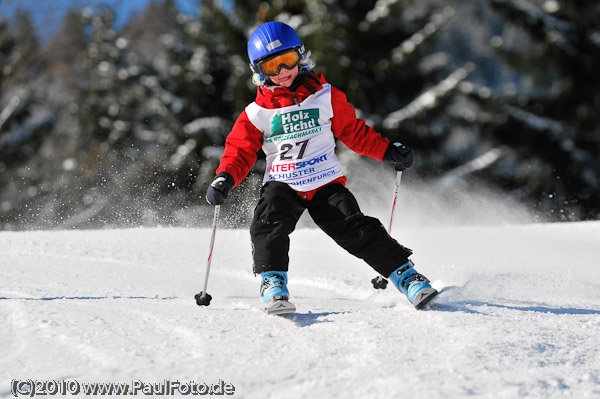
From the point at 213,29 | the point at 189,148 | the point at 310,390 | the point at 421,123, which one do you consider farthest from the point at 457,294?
the point at 213,29

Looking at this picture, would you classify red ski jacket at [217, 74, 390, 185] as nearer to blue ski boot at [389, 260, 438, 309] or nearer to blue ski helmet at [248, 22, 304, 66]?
blue ski helmet at [248, 22, 304, 66]

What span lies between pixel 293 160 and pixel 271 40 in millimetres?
682

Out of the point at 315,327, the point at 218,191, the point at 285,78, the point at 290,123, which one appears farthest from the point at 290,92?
the point at 315,327

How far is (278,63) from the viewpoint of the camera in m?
3.47

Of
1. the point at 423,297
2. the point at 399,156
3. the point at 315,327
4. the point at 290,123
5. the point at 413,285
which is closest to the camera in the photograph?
the point at 315,327

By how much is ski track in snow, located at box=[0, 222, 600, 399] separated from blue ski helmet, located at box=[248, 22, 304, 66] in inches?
55.9

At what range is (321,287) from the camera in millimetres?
4164

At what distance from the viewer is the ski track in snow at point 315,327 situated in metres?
2.03

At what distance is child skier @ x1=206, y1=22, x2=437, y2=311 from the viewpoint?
10.9ft

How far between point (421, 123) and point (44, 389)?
46.3 ft

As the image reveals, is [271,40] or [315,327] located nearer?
[315,327]

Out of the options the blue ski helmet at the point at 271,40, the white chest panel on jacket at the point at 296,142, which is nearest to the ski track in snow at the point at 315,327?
the white chest panel on jacket at the point at 296,142

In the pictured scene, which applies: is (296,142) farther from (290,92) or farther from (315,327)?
(315,327)

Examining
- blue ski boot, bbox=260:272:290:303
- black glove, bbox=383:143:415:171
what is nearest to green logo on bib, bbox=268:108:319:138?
black glove, bbox=383:143:415:171
